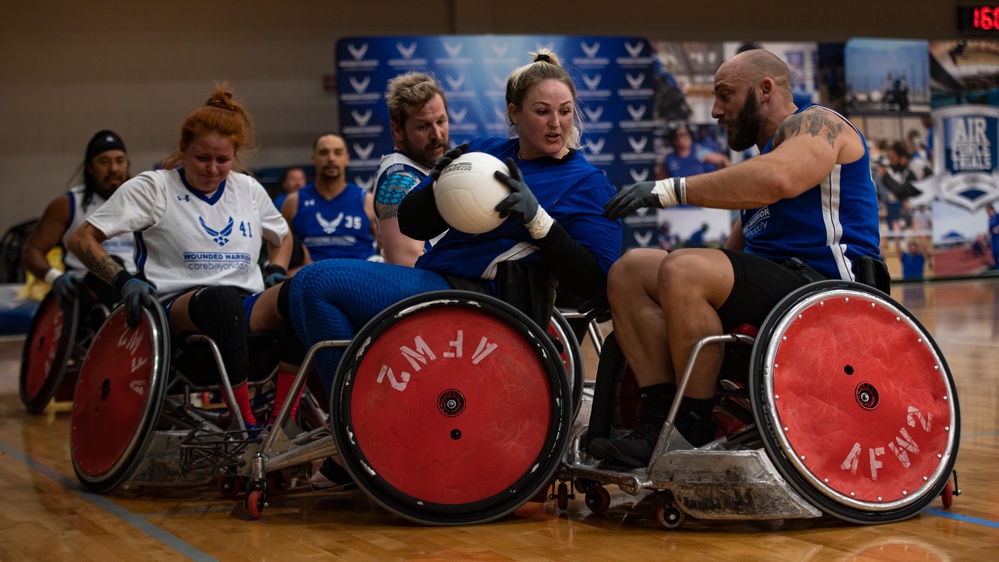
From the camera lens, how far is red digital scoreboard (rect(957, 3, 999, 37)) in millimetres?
15320

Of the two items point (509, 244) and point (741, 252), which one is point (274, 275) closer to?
point (509, 244)

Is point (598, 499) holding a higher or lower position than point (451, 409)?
lower

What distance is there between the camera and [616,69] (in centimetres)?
1223

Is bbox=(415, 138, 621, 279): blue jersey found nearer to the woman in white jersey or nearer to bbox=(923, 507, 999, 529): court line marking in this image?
the woman in white jersey

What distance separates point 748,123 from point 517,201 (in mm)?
810

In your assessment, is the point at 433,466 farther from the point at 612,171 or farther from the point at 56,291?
the point at 612,171

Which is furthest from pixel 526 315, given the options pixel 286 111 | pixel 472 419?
pixel 286 111

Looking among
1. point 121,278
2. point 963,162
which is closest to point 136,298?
point 121,278

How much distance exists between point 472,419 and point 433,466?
0.17m

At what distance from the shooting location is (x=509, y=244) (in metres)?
3.29

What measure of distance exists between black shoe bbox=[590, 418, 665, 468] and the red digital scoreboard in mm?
14111

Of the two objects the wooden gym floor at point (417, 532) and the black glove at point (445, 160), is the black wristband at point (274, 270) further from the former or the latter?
the black glove at point (445, 160)

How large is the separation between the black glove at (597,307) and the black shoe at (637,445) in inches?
16.2

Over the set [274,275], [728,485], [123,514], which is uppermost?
[274,275]
